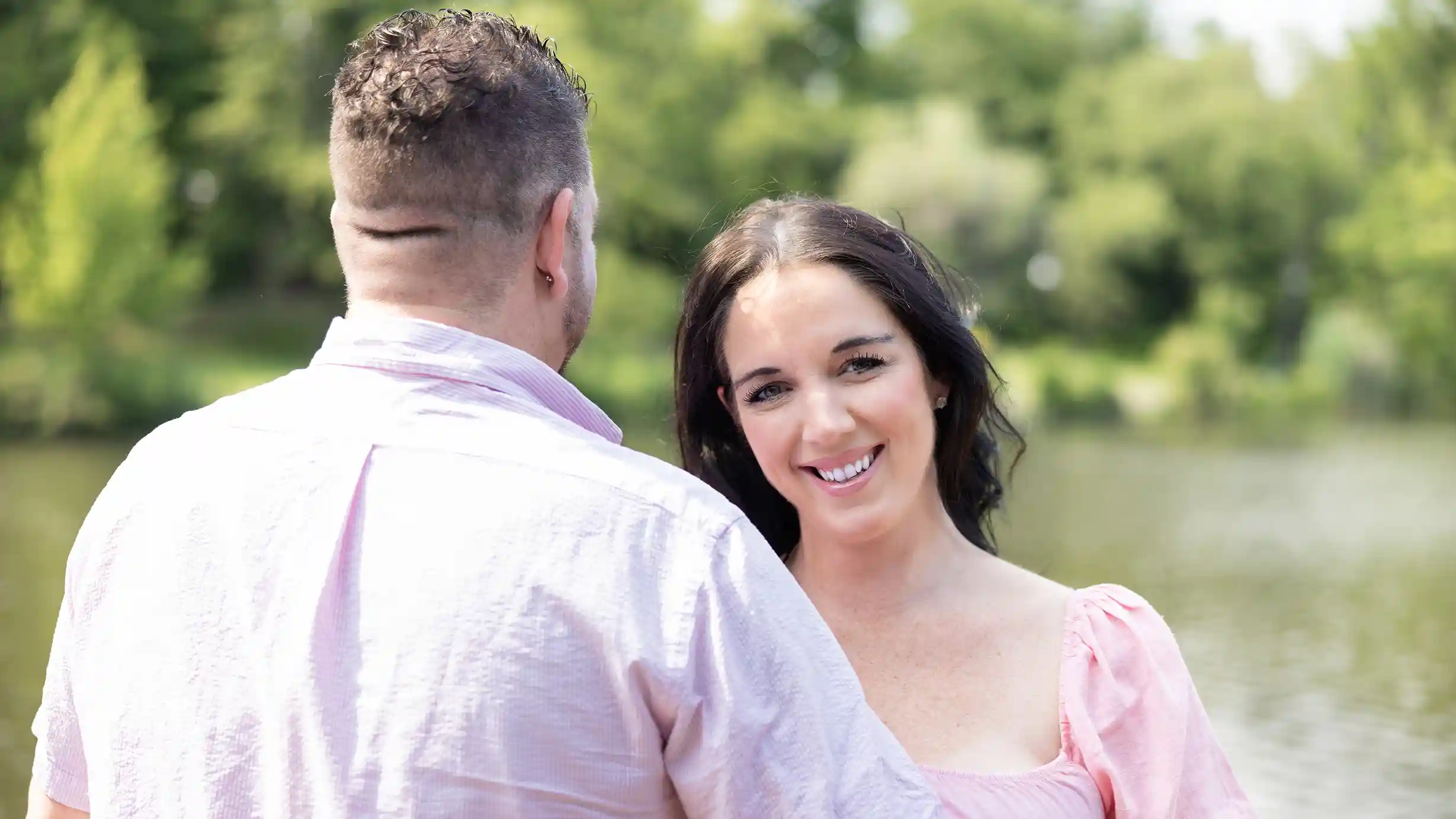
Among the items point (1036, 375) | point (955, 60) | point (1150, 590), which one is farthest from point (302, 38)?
point (1150, 590)

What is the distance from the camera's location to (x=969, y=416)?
2580 mm

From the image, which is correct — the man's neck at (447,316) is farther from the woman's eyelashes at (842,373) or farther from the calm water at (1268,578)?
the calm water at (1268,578)

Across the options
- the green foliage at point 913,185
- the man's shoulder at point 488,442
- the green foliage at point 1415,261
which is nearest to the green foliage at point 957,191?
the green foliage at point 913,185

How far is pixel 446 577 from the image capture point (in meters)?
1.23

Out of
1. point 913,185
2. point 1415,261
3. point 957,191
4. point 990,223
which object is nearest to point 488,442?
point 913,185

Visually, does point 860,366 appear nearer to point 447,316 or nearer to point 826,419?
point 826,419

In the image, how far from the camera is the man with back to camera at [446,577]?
47.9 inches

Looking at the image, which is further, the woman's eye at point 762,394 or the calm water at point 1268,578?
the calm water at point 1268,578

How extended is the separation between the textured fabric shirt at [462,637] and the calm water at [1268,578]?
3447 millimetres

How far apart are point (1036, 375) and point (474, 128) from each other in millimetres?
27135

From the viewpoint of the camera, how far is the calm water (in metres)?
8.21

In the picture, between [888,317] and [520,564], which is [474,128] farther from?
[888,317]

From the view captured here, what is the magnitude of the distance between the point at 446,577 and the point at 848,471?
1.17 meters

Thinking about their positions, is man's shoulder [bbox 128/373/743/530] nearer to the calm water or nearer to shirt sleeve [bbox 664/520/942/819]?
shirt sleeve [bbox 664/520/942/819]
